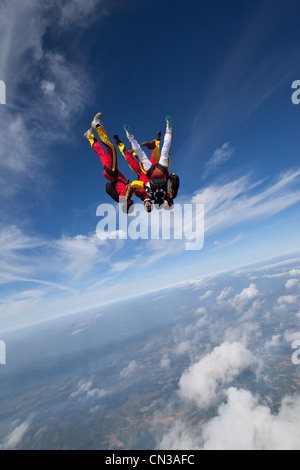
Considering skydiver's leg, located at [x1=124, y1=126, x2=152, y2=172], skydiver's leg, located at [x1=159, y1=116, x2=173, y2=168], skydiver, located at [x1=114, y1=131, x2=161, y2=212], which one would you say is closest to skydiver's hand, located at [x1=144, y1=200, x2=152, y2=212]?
skydiver, located at [x1=114, y1=131, x2=161, y2=212]

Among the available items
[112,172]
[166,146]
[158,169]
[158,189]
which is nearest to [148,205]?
[158,189]

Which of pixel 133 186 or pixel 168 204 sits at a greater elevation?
pixel 133 186

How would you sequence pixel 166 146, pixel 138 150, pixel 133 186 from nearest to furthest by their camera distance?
pixel 138 150
pixel 166 146
pixel 133 186

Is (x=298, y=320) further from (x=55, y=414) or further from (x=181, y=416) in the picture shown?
(x=55, y=414)

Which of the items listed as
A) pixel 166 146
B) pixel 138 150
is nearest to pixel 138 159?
pixel 138 150

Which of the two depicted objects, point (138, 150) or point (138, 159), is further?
point (138, 159)

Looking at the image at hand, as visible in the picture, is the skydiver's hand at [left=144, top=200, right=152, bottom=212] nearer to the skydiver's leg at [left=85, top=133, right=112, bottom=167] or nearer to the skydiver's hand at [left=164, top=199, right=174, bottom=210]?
the skydiver's hand at [left=164, top=199, right=174, bottom=210]

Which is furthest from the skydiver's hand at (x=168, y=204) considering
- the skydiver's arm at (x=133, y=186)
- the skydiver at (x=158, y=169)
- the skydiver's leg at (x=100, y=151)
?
the skydiver's leg at (x=100, y=151)

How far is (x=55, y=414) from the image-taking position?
97.7 metres

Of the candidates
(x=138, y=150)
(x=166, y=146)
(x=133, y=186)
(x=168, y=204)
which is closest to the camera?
(x=138, y=150)

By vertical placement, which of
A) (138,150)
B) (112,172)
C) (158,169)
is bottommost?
(158,169)

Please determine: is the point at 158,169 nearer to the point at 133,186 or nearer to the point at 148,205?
the point at 133,186

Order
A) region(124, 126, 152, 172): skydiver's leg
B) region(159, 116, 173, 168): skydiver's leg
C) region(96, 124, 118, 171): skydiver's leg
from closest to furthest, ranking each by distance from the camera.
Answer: region(124, 126, 152, 172): skydiver's leg → region(159, 116, 173, 168): skydiver's leg → region(96, 124, 118, 171): skydiver's leg
